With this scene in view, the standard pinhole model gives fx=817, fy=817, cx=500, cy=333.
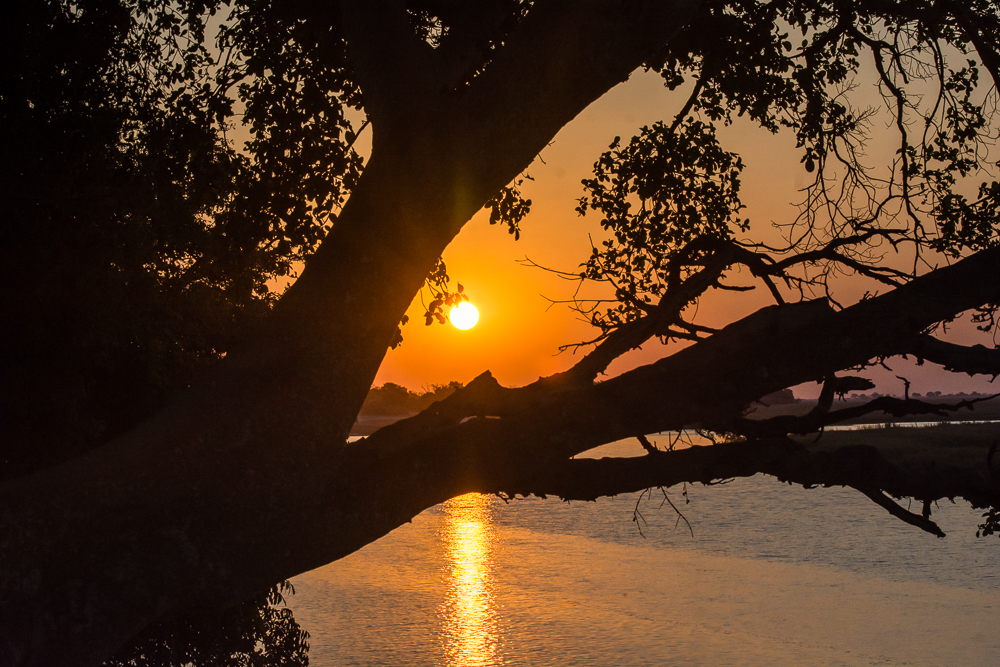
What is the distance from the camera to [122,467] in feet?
14.0

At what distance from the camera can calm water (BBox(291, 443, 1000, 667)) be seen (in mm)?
18656

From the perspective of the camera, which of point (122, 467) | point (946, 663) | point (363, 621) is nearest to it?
point (122, 467)

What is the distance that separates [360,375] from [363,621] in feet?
58.0

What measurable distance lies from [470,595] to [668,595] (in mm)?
5738

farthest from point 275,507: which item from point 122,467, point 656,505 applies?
point 656,505

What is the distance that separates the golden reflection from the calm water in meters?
0.08

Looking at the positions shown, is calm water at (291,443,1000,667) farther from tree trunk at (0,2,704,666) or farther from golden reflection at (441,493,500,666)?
tree trunk at (0,2,704,666)

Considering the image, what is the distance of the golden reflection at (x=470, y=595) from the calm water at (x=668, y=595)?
0.08 meters

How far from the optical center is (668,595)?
23656 millimetres

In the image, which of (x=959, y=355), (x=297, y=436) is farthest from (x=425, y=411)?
(x=959, y=355)

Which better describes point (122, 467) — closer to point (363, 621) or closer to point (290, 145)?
point (290, 145)

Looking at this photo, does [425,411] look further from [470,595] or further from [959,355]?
[470,595]

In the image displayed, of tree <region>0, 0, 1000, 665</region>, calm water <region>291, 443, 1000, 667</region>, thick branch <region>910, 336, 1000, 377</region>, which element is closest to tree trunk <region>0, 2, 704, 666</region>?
tree <region>0, 0, 1000, 665</region>

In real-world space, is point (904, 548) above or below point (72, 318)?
below
